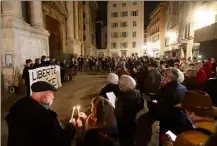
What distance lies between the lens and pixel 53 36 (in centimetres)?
1978

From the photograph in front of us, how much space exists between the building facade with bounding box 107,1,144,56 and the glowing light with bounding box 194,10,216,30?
36.5 meters

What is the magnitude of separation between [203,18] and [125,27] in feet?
131

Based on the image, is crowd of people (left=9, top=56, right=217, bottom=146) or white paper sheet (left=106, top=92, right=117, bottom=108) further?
white paper sheet (left=106, top=92, right=117, bottom=108)

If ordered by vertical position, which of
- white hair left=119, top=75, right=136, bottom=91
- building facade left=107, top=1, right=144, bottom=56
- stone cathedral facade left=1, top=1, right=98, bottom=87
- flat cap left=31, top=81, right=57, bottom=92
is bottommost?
white hair left=119, top=75, right=136, bottom=91

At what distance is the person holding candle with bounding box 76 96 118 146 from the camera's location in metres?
2.22

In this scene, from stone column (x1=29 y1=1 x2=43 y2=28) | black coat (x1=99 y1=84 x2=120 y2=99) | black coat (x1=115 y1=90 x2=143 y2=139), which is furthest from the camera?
stone column (x1=29 y1=1 x2=43 y2=28)

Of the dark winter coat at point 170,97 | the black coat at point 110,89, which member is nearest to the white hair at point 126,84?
the black coat at point 110,89

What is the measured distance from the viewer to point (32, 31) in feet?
41.4

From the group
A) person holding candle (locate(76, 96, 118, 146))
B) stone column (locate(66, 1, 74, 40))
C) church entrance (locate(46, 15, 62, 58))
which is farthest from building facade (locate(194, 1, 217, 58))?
stone column (locate(66, 1, 74, 40))

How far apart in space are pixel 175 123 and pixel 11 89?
8804 millimetres

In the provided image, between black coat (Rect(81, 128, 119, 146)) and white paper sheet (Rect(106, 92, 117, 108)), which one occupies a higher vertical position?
white paper sheet (Rect(106, 92, 117, 108))

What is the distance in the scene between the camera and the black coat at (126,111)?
3648 millimetres

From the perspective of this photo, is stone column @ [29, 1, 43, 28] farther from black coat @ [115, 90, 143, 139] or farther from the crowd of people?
black coat @ [115, 90, 143, 139]

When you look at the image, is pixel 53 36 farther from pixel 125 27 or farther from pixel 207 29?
pixel 125 27
